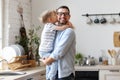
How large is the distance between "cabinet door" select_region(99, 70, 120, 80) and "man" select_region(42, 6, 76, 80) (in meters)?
1.82

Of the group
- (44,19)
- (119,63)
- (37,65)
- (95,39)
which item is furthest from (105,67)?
(44,19)

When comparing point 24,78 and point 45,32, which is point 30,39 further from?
point 45,32

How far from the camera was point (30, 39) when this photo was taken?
4309mm

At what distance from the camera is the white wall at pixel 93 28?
462 centimetres

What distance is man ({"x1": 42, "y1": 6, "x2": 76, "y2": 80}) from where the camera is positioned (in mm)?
2277

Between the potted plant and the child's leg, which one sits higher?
the potted plant

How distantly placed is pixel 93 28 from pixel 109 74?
978 millimetres

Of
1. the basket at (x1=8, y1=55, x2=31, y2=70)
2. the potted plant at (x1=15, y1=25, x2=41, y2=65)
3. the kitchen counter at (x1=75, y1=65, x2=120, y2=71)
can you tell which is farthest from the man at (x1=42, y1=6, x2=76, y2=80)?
the potted plant at (x1=15, y1=25, x2=41, y2=65)

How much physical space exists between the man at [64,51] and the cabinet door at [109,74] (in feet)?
5.97

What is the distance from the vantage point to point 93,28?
4.67m

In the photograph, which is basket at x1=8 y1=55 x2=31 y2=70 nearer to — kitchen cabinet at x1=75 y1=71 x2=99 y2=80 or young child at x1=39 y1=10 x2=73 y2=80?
kitchen cabinet at x1=75 y1=71 x2=99 y2=80

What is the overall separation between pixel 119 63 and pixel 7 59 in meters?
1.94

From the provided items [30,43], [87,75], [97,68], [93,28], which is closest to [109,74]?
[97,68]

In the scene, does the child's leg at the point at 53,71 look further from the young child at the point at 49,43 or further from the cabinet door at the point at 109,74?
the cabinet door at the point at 109,74
